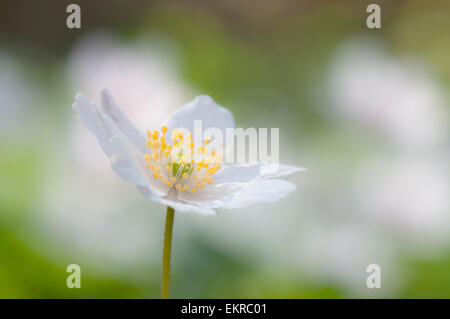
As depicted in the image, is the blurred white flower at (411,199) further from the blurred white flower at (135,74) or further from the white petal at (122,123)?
the white petal at (122,123)

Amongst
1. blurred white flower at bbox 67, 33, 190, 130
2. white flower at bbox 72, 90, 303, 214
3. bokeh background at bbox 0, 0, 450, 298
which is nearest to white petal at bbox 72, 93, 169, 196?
white flower at bbox 72, 90, 303, 214

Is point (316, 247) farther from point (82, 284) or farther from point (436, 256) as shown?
point (82, 284)

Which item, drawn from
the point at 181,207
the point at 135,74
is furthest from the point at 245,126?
the point at 181,207

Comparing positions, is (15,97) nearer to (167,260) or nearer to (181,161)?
(181,161)

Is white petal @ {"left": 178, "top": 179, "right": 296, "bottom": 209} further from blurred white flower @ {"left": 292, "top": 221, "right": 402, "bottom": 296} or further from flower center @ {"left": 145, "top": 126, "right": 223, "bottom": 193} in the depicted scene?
blurred white flower @ {"left": 292, "top": 221, "right": 402, "bottom": 296}

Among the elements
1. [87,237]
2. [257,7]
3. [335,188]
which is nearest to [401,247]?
[335,188]

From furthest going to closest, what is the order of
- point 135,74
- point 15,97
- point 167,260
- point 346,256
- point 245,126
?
point 15,97 → point 245,126 → point 135,74 → point 346,256 → point 167,260

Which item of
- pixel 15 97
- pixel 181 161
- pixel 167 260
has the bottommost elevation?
pixel 167 260

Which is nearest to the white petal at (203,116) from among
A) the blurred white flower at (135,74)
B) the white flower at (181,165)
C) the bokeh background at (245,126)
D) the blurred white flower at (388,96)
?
the white flower at (181,165)
